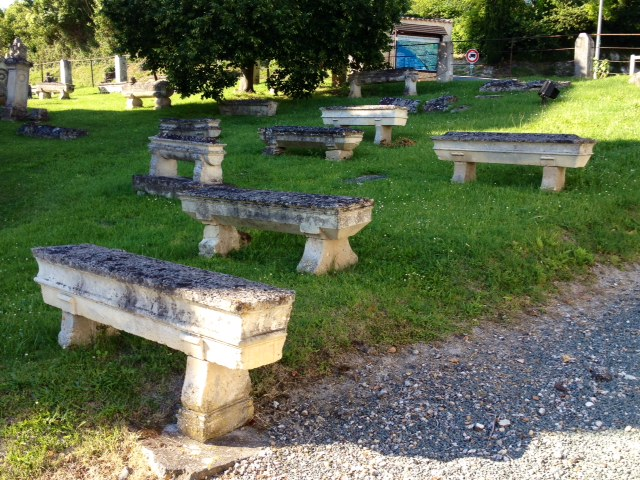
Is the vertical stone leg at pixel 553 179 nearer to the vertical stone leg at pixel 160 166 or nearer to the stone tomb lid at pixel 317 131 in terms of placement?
the stone tomb lid at pixel 317 131

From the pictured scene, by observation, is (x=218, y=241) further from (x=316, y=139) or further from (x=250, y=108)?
(x=250, y=108)

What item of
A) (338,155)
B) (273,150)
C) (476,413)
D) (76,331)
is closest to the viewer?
(476,413)

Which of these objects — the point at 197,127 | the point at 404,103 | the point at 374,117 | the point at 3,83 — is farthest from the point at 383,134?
the point at 3,83

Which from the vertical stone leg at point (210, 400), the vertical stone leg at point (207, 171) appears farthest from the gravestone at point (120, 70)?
the vertical stone leg at point (210, 400)

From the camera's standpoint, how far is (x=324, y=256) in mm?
5871

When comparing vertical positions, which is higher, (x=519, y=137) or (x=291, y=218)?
(x=519, y=137)

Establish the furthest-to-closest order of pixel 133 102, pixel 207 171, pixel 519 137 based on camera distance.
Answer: pixel 133 102 → pixel 207 171 → pixel 519 137

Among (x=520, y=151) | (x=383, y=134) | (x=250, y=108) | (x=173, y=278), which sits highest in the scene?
(x=250, y=108)

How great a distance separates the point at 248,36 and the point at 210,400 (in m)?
14.9

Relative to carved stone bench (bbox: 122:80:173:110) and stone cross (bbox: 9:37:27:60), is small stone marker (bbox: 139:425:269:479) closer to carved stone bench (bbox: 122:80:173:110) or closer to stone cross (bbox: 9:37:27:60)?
carved stone bench (bbox: 122:80:173:110)

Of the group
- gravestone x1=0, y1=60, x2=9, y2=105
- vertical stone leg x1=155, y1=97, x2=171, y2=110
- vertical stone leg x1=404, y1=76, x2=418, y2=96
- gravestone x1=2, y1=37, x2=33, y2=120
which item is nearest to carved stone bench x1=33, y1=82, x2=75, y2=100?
gravestone x1=0, y1=60, x2=9, y2=105

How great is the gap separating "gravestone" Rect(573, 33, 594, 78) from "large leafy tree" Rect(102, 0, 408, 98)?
6.44 metres

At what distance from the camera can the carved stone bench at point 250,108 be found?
59.8ft

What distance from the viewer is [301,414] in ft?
13.0
